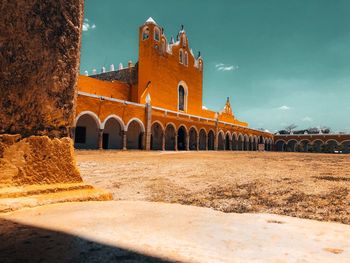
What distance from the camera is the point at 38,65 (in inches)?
104

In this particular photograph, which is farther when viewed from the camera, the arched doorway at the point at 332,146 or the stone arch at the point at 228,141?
the arched doorway at the point at 332,146

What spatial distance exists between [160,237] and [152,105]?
23.4 m

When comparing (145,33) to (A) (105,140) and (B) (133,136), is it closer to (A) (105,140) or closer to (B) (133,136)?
(B) (133,136)

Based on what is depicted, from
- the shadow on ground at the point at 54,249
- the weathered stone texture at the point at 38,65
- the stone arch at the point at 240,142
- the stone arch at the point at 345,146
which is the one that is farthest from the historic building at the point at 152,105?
the stone arch at the point at 345,146

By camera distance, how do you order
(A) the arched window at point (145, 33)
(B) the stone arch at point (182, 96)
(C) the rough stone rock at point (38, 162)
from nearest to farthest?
(C) the rough stone rock at point (38, 162), (A) the arched window at point (145, 33), (B) the stone arch at point (182, 96)

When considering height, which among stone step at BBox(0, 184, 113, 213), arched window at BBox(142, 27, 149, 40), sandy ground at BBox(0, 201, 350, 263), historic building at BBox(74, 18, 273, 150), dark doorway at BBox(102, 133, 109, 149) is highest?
arched window at BBox(142, 27, 149, 40)

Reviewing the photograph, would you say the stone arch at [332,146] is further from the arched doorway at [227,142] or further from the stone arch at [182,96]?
the stone arch at [182,96]

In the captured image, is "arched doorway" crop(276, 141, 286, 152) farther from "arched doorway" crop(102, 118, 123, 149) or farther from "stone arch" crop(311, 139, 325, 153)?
"arched doorway" crop(102, 118, 123, 149)

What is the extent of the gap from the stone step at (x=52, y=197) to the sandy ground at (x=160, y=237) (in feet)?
0.31

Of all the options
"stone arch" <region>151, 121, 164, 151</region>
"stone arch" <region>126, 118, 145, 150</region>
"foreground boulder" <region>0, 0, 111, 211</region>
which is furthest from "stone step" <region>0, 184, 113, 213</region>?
"stone arch" <region>151, 121, 164, 151</region>

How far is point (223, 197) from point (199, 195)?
0.31m

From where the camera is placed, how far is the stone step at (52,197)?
84.1 inches

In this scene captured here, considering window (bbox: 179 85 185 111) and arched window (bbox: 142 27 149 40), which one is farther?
window (bbox: 179 85 185 111)

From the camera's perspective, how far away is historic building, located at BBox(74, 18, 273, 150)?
1916 centimetres
